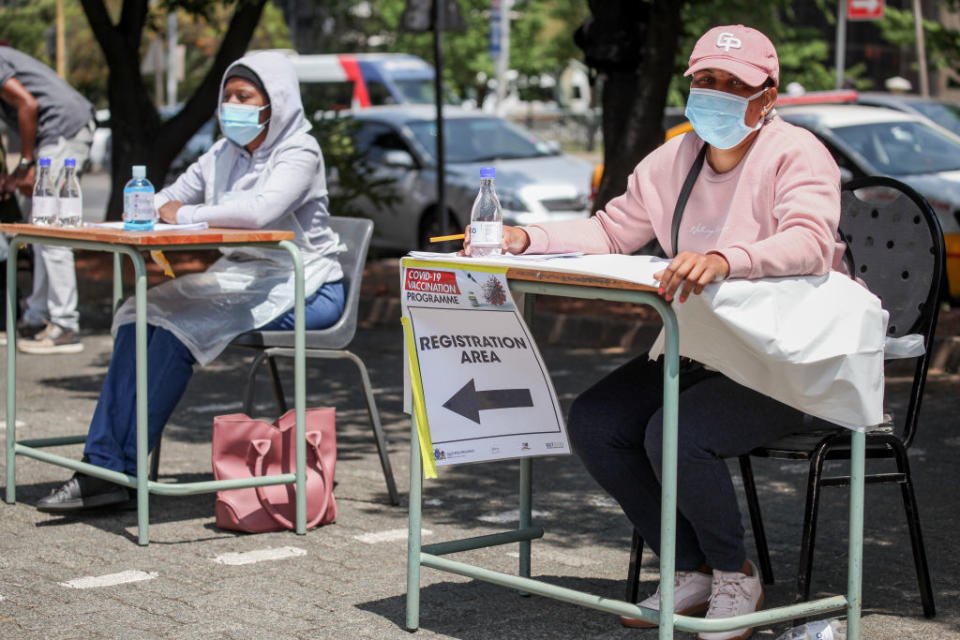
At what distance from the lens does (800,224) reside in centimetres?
365

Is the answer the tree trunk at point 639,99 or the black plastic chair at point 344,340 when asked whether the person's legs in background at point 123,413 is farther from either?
the tree trunk at point 639,99

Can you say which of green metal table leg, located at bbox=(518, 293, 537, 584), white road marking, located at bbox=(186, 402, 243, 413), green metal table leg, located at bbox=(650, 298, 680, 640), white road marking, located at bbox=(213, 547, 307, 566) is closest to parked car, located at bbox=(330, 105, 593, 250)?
white road marking, located at bbox=(186, 402, 243, 413)

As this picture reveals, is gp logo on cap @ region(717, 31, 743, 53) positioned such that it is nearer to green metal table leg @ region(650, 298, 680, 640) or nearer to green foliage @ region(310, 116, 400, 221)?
green metal table leg @ region(650, 298, 680, 640)

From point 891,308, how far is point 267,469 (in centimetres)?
223

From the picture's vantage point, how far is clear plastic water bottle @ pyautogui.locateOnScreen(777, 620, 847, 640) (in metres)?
3.70

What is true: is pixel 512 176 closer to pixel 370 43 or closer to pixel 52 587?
pixel 52 587

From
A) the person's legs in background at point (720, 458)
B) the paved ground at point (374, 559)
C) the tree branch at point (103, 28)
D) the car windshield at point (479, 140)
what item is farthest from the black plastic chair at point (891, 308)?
the car windshield at point (479, 140)

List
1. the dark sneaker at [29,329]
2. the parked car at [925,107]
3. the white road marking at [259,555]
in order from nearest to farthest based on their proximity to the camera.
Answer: the white road marking at [259,555]
the dark sneaker at [29,329]
the parked car at [925,107]

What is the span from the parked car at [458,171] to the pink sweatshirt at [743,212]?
9407 millimetres

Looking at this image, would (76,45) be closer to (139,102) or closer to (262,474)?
(139,102)

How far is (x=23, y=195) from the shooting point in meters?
8.95

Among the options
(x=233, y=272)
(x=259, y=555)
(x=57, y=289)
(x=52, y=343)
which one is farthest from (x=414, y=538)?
(x=52, y=343)

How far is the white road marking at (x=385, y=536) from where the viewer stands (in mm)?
5004

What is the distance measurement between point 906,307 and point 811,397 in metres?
0.84
